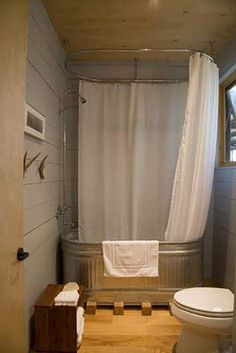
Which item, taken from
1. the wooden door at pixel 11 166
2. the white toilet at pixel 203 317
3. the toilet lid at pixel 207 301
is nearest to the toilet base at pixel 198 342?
the white toilet at pixel 203 317

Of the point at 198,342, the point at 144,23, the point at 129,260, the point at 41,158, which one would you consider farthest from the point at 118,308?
the point at 144,23

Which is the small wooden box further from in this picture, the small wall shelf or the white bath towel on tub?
Result: the small wall shelf

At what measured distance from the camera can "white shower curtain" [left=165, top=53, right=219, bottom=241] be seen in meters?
2.55

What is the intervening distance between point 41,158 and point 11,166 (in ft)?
3.02

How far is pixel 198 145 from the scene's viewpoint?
2553 millimetres

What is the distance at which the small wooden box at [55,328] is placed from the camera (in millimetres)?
1954

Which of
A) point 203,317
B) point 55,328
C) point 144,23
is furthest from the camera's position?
point 144,23

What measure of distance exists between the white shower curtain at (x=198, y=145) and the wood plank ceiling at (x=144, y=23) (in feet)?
0.96

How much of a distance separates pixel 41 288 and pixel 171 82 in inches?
91.5

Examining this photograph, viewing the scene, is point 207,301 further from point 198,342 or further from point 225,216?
point 225,216

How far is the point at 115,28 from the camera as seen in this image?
260 cm

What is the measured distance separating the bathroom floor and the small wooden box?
157 millimetres

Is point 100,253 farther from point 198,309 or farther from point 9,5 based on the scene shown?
point 9,5

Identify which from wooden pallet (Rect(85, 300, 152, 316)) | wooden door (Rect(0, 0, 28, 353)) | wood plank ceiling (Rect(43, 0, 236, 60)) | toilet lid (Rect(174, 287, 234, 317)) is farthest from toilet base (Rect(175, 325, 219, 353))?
wood plank ceiling (Rect(43, 0, 236, 60))
